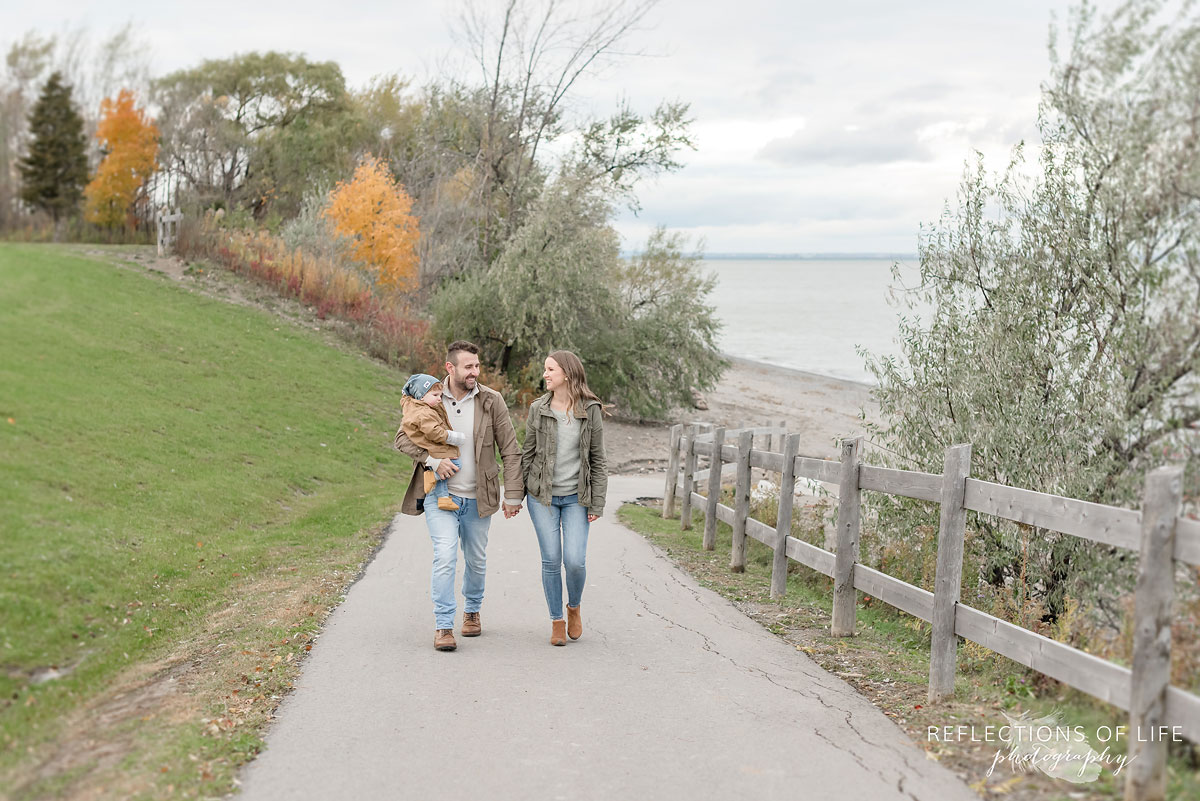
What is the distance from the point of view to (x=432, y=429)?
712cm

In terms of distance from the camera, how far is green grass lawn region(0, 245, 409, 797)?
23.0ft

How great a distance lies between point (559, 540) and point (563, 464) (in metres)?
0.61

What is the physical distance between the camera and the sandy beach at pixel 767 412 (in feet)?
98.0

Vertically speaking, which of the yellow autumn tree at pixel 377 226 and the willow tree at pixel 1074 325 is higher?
the yellow autumn tree at pixel 377 226

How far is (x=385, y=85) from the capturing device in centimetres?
6162

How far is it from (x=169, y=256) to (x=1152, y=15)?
33399 mm

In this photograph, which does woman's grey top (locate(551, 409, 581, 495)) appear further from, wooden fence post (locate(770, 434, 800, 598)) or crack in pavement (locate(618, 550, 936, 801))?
wooden fence post (locate(770, 434, 800, 598))

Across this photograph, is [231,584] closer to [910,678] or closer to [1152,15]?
[910,678]

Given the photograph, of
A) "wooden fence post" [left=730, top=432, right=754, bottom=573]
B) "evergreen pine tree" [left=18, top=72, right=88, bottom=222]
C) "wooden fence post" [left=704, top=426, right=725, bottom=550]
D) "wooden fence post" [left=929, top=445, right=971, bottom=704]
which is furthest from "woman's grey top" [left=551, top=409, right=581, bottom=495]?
"evergreen pine tree" [left=18, top=72, right=88, bottom=222]

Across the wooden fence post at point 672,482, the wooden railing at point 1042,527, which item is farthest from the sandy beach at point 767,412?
the wooden railing at point 1042,527

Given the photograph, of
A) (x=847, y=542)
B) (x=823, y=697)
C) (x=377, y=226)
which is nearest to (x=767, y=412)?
(x=377, y=226)

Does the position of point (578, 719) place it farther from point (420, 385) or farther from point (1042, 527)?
point (1042, 527)

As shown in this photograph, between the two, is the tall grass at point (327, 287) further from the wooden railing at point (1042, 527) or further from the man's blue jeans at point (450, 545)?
the man's blue jeans at point (450, 545)

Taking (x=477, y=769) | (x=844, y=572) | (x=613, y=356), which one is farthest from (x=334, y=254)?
(x=477, y=769)
